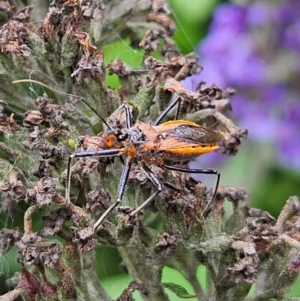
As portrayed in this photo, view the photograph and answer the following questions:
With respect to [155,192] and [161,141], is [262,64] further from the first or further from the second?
[155,192]

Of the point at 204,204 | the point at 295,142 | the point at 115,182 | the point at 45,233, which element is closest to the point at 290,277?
the point at 204,204

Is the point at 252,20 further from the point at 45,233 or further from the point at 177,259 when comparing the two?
the point at 45,233

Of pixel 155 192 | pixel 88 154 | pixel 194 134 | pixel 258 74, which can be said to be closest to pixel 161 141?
pixel 194 134

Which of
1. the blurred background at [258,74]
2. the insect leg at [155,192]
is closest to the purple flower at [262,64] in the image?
the blurred background at [258,74]

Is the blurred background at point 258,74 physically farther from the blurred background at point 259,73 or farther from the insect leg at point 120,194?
the insect leg at point 120,194

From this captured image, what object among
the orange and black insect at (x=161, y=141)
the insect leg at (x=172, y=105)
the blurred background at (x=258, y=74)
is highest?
the blurred background at (x=258, y=74)

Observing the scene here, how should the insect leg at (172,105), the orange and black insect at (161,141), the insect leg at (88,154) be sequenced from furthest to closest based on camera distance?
the insect leg at (172,105), the orange and black insect at (161,141), the insect leg at (88,154)

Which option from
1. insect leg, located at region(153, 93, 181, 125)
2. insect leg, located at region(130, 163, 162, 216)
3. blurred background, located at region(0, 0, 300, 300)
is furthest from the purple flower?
insect leg, located at region(130, 163, 162, 216)

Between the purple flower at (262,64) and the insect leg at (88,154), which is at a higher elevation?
the purple flower at (262,64)

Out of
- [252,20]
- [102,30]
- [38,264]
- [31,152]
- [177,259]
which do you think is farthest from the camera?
[252,20]
